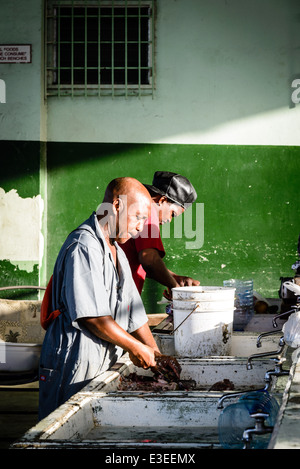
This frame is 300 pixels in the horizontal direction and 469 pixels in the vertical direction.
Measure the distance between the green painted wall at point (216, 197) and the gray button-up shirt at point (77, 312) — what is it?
431 cm

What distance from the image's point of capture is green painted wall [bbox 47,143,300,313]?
281 inches

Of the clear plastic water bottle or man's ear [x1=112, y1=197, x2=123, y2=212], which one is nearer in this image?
man's ear [x1=112, y1=197, x2=123, y2=212]

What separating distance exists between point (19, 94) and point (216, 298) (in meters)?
4.55

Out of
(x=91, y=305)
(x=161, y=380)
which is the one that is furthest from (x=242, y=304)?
(x=91, y=305)

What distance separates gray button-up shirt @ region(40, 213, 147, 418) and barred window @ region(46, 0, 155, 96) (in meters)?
4.53

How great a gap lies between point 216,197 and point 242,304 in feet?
10.0

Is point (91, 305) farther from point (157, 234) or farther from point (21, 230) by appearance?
point (21, 230)

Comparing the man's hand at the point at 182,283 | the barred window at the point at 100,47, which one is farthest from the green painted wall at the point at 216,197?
the man's hand at the point at 182,283

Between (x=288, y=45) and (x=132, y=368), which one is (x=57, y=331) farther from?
(x=288, y=45)

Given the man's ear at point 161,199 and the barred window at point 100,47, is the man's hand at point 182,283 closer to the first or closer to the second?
the man's ear at point 161,199

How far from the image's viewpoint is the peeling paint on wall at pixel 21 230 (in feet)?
23.0

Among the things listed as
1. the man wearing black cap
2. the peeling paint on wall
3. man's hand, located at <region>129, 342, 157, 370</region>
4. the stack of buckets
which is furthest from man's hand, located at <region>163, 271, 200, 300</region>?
the peeling paint on wall

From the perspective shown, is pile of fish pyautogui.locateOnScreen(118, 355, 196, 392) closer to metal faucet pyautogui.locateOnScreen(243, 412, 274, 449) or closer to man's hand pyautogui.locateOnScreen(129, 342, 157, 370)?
man's hand pyautogui.locateOnScreen(129, 342, 157, 370)
